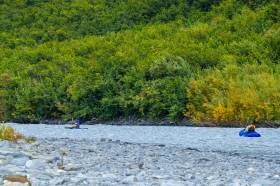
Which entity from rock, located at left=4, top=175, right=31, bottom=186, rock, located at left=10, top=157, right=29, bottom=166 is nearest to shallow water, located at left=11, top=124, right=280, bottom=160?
rock, located at left=10, top=157, right=29, bottom=166

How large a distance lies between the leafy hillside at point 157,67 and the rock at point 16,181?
12.3 m

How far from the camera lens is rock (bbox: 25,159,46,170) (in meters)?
10.5

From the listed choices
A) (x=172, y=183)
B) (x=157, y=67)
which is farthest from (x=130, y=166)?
(x=157, y=67)

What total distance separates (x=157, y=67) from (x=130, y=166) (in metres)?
14.0

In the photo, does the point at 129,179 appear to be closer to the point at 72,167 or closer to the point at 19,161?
the point at 72,167

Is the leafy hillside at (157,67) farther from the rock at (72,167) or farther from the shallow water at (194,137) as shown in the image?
the rock at (72,167)

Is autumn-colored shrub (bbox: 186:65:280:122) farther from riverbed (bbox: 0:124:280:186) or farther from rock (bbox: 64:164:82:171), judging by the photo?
rock (bbox: 64:164:82:171)

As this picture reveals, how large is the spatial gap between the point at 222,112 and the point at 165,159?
8.28 meters

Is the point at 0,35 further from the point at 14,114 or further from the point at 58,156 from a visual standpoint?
the point at 58,156

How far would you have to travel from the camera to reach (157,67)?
995 inches

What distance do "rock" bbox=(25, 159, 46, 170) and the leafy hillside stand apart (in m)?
10.7

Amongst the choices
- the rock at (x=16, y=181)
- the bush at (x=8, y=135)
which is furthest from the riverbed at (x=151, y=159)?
the bush at (x=8, y=135)

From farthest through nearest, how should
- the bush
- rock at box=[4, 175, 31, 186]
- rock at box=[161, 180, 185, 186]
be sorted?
the bush
rock at box=[161, 180, 185, 186]
rock at box=[4, 175, 31, 186]

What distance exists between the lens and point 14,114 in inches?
1049
